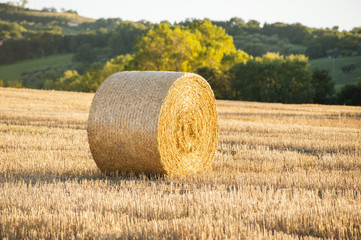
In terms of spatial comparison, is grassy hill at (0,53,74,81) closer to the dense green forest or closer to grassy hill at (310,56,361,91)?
the dense green forest

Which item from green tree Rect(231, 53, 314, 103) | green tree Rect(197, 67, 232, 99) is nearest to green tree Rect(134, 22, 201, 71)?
green tree Rect(197, 67, 232, 99)

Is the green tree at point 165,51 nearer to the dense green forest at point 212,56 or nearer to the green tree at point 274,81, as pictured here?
the dense green forest at point 212,56

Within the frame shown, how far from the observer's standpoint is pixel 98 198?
229 inches

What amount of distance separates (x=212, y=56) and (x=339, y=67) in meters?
31.0

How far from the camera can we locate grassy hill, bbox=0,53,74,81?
84375 millimetres

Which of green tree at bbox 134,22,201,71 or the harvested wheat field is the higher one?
green tree at bbox 134,22,201,71

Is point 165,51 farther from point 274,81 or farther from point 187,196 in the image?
point 187,196

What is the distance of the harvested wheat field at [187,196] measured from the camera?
469cm

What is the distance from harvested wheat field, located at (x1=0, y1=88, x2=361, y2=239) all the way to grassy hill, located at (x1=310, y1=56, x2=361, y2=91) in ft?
219

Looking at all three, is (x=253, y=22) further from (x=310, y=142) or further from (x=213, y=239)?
(x=213, y=239)

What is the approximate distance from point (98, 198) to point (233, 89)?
135 feet

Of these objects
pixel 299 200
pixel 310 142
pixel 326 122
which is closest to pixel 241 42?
pixel 326 122

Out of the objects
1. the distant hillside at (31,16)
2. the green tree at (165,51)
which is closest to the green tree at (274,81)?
the green tree at (165,51)

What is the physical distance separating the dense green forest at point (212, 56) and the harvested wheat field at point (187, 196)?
3216 centimetres
